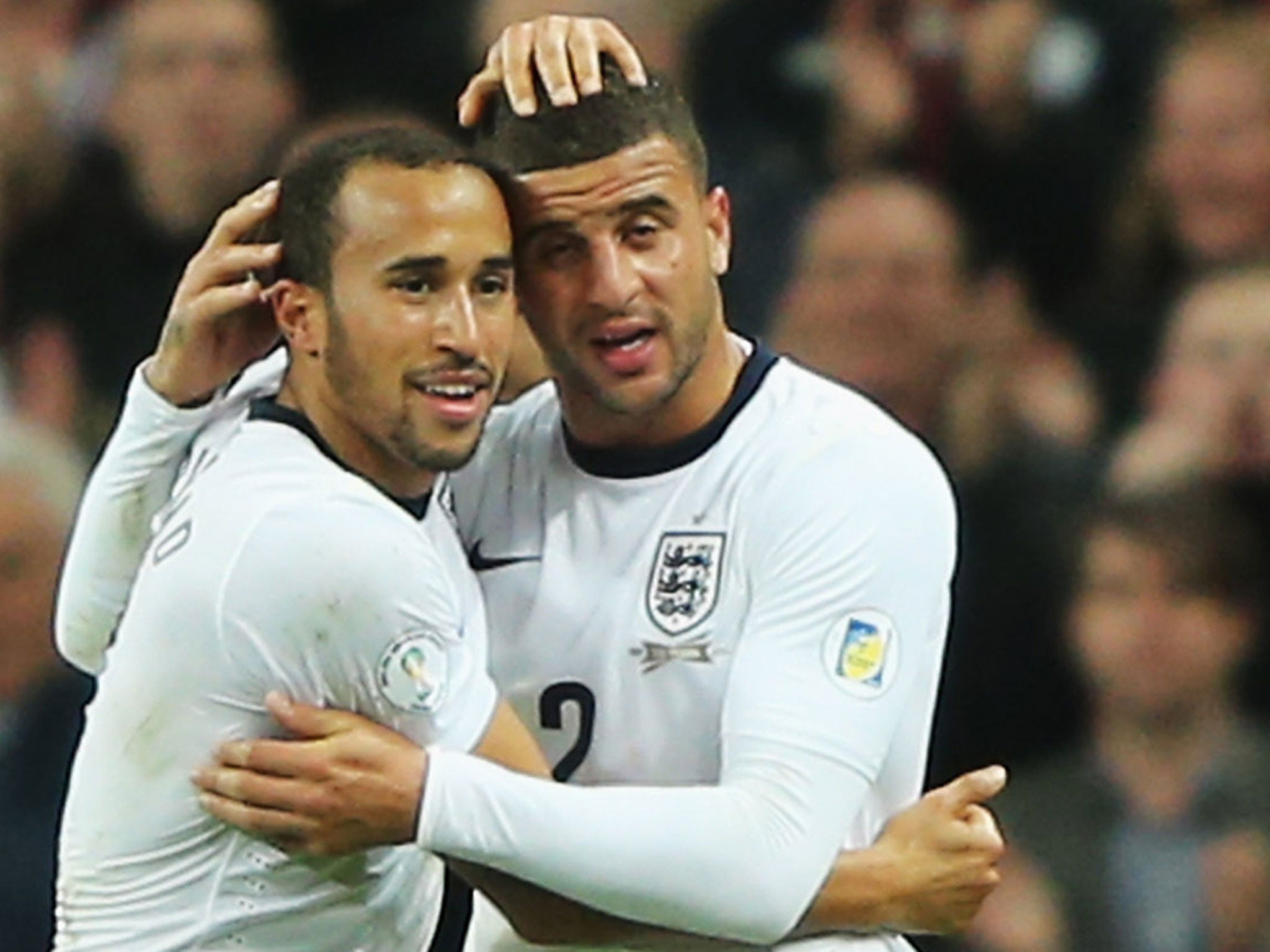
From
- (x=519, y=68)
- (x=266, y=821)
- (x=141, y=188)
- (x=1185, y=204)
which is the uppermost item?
Answer: (x=1185, y=204)

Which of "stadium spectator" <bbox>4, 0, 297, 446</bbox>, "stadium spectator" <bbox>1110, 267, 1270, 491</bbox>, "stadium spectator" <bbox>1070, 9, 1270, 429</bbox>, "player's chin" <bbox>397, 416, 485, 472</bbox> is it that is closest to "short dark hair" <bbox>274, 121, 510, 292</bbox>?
"player's chin" <bbox>397, 416, 485, 472</bbox>

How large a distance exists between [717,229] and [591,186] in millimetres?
284

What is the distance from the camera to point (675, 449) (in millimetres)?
4184

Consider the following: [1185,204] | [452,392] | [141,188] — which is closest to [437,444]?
[452,392]

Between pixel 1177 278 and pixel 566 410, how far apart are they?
10.2ft

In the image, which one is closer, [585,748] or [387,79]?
[585,748]

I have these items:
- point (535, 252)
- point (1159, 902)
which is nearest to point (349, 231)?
point (535, 252)

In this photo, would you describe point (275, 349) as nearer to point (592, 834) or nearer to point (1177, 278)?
point (592, 834)

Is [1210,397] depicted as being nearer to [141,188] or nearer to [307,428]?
[141,188]

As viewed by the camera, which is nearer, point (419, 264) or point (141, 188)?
point (419, 264)

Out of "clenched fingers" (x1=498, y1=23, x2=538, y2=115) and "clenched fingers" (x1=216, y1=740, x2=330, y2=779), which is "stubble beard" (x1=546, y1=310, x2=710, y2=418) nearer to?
"clenched fingers" (x1=498, y1=23, x2=538, y2=115)

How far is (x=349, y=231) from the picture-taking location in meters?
3.92

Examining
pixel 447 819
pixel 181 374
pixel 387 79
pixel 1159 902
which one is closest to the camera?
pixel 447 819

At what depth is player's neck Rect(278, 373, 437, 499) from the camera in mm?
3943
